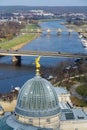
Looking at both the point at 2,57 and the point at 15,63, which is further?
the point at 2,57

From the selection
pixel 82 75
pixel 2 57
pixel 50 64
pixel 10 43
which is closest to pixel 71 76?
pixel 82 75

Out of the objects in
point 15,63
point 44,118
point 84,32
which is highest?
point 44,118

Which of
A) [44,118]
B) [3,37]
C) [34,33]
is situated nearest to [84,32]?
[34,33]

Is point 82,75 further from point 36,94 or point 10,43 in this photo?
point 10,43

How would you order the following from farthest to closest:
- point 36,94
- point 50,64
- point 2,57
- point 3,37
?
point 3,37
point 2,57
point 50,64
point 36,94

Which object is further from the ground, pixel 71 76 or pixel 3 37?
pixel 71 76

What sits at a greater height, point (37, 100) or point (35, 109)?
point (37, 100)

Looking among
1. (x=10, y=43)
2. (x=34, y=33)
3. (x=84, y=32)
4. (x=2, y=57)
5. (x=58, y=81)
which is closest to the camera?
(x=58, y=81)
